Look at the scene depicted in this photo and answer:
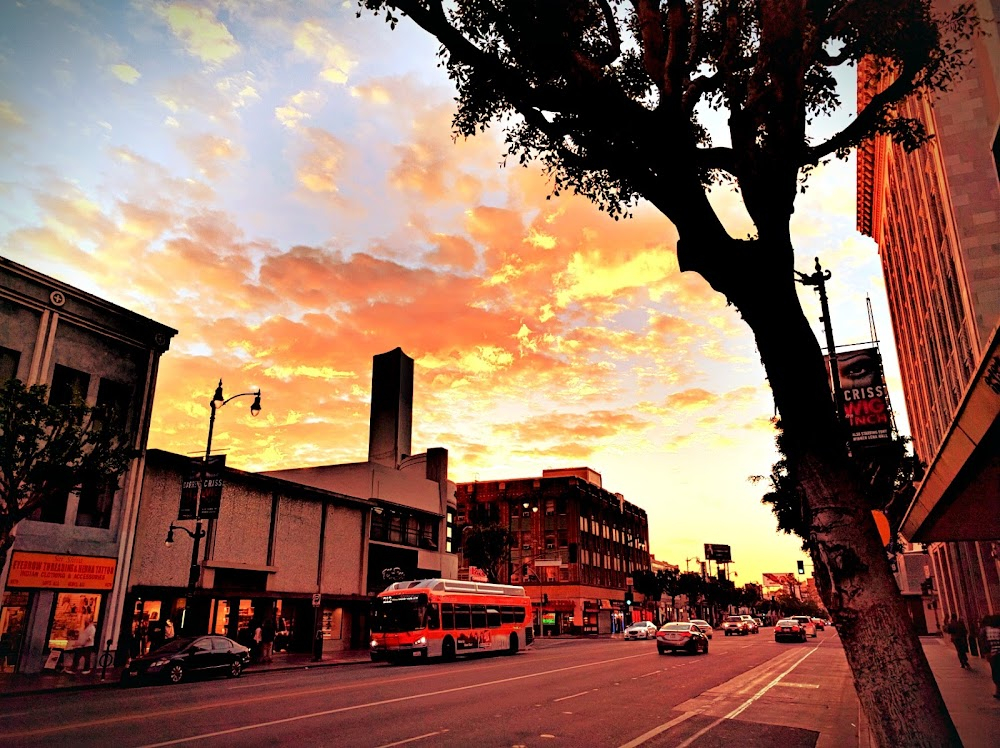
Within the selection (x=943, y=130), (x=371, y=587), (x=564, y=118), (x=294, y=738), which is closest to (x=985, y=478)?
(x=564, y=118)

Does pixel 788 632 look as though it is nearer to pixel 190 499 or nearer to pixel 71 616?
pixel 190 499

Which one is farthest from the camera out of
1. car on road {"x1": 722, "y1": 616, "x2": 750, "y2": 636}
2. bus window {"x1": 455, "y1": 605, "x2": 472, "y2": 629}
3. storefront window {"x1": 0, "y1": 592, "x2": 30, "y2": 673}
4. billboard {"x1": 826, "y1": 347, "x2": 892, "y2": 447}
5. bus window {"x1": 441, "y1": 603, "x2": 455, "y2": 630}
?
car on road {"x1": 722, "y1": 616, "x2": 750, "y2": 636}

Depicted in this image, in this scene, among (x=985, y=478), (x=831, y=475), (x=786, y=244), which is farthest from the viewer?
(x=985, y=478)

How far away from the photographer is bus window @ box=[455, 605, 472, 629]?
99.3ft

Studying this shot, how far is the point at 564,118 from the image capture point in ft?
26.1

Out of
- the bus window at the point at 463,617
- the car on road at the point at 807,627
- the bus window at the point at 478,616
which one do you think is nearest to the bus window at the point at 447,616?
the bus window at the point at 463,617

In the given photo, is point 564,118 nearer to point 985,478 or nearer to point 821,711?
point 985,478

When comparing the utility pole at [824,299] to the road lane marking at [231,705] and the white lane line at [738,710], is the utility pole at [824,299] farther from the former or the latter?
the road lane marking at [231,705]

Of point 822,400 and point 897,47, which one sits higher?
point 897,47

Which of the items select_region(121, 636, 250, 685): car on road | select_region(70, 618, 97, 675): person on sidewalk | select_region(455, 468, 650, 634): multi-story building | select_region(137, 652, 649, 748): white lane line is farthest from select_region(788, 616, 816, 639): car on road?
select_region(70, 618, 97, 675): person on sidewalk

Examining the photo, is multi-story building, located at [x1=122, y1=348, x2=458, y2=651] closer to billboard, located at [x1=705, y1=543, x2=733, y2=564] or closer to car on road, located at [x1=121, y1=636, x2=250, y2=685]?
car on road, located at [x1=121, y1=636, x2=250, y2=685]

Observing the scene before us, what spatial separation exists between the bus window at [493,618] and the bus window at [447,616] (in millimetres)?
3696

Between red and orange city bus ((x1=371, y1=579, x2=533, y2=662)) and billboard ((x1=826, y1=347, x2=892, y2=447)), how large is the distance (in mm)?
18832

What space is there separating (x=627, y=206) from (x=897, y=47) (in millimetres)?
4100
